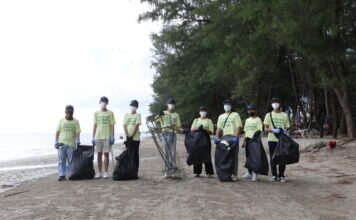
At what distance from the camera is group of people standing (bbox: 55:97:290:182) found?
10.4m

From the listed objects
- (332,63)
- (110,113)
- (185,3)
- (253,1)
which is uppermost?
(185,3)

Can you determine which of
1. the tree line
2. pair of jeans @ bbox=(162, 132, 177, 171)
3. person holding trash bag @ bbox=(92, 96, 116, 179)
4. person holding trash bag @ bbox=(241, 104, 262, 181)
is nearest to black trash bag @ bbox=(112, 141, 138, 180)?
person holding trash bag @ bbox=(92, 96, 116, 179)

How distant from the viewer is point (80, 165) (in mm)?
11266

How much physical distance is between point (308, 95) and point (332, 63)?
16.6m

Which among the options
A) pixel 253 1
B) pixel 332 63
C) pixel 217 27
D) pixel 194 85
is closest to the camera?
pixel 253 1

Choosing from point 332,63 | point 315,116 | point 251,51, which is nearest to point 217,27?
point 251,51

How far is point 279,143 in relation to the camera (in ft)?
33.0

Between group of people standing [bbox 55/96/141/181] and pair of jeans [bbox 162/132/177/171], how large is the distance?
626 mm

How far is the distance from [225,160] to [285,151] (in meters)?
1.27

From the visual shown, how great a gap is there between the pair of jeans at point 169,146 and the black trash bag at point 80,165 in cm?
181

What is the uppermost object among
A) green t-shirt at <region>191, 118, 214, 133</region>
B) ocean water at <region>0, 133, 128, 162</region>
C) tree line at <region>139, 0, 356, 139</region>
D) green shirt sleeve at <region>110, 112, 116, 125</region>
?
tree line at <region>139, 0, 356, 139</region>

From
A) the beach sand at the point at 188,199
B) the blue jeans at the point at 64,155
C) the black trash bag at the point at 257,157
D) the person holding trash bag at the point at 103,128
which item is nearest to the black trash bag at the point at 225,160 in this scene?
the beach sand at the point at 188,199

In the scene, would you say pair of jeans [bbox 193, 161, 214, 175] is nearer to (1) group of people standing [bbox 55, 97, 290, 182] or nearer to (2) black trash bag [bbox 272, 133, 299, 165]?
(1) group of people standing [bbox 55, 97, 290, 182]

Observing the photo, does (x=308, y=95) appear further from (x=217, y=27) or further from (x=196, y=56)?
(x=217, y=27)
